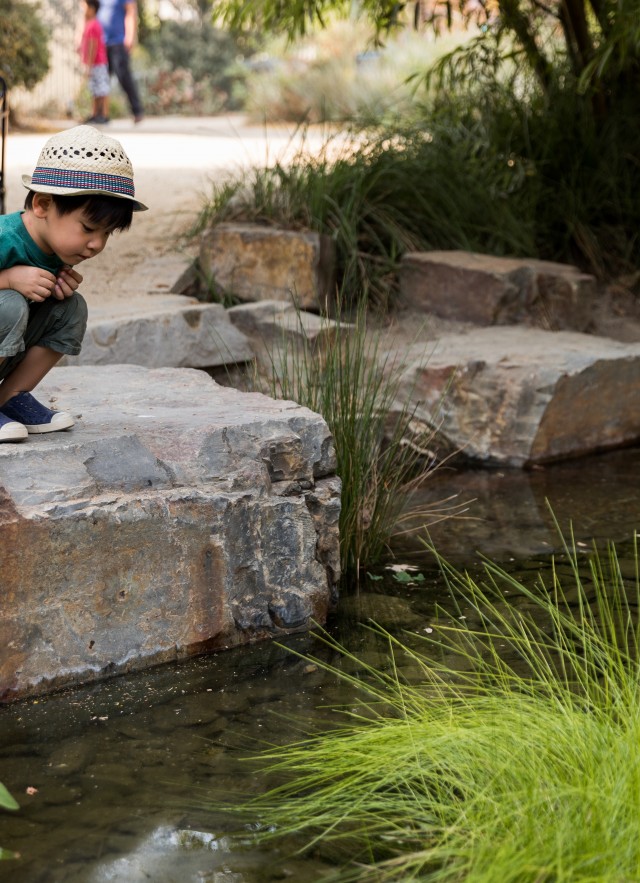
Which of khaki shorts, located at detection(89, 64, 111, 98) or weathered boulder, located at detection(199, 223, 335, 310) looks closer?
weathered boulder, located at detection(199, 223, 335, 310)

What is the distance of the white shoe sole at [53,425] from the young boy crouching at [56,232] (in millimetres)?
65

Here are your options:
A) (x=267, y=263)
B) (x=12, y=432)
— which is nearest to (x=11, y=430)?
(x=12, y=432)

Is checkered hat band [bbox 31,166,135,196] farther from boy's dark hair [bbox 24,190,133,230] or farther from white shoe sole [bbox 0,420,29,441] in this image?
white shoe sole [bbox 0,420,29,441]

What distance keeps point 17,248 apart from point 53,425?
1.61 ft

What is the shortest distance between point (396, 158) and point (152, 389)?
3.73m

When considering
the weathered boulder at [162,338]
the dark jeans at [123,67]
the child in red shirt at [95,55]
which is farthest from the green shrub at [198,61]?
the weathered boulder at [162,338]

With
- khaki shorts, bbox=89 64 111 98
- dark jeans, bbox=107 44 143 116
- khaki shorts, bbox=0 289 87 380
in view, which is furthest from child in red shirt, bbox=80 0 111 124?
khaki shorts, bbox=0 289 87 380

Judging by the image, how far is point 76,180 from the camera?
2.73 m

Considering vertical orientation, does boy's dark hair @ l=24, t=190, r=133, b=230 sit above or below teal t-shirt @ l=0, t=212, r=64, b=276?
above

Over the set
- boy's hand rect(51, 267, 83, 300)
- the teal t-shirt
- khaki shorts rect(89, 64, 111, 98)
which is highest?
khaki shorts rect(89, 64, 111, 98)

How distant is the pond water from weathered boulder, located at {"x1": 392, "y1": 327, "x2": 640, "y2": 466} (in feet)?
4.72

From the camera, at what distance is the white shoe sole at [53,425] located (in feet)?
9.90

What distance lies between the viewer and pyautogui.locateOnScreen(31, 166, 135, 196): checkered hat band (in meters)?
2.73

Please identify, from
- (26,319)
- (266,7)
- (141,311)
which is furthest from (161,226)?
(26,319)
